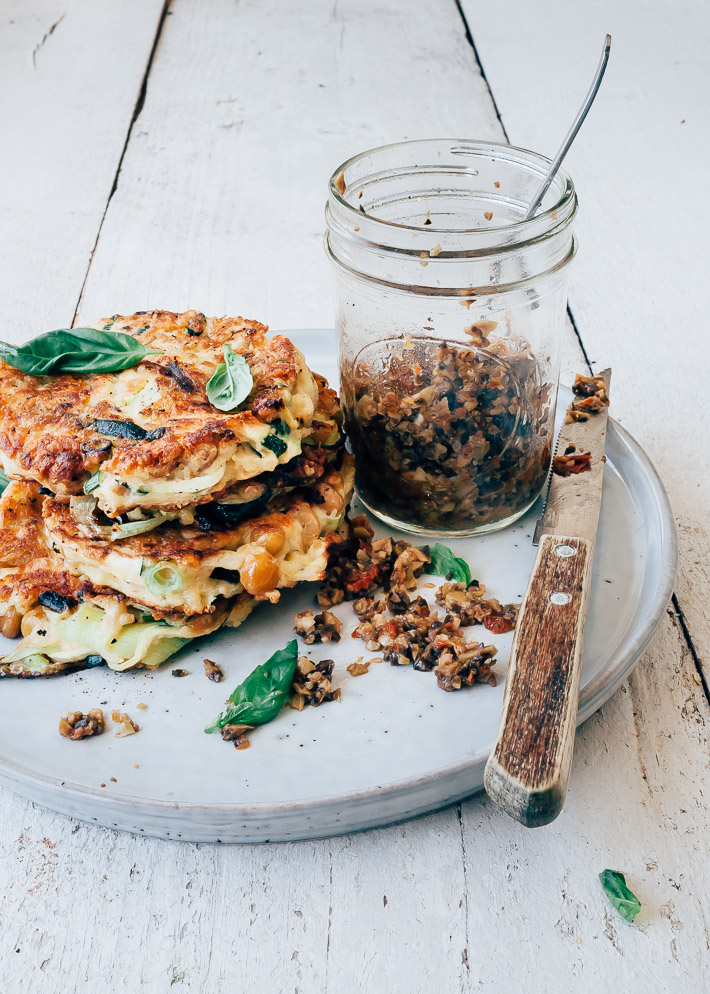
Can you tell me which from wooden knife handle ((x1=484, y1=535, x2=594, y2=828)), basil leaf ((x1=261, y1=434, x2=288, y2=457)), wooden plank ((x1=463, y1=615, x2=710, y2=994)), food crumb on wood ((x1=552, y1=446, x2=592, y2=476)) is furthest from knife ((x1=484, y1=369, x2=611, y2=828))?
basil leaf ((x1=261, y1=434, x2=288, y2=457))

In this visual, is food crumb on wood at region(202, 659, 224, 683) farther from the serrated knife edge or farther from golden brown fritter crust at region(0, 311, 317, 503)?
the serrated knife edge

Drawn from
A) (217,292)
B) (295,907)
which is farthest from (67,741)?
(217,292)

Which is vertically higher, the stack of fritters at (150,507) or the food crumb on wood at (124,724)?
the stack of fritters at (150,507)

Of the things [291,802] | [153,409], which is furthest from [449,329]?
[291,802]

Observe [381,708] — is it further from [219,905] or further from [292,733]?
[219,905]

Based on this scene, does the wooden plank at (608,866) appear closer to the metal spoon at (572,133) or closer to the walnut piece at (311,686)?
the walnut piece at (311,686)

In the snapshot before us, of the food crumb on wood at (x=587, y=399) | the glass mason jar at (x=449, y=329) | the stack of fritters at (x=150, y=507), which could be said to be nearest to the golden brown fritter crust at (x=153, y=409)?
the stack of fritters at (x=150, y=507)

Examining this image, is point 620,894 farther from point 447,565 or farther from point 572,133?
point 572,133
